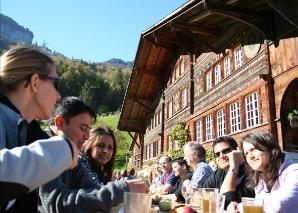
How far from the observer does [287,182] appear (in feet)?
8.93

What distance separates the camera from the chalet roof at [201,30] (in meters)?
9.59

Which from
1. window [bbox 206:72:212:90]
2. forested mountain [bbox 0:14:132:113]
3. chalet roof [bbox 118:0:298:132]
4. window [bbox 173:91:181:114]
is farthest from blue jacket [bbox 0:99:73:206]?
forested mountain [bbox 0:14:132:113]

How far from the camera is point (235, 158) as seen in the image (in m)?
3.55

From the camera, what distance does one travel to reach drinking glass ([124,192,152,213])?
5.74 feet

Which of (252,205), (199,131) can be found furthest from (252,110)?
(252,205)

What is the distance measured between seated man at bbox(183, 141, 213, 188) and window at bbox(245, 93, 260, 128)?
4963mm

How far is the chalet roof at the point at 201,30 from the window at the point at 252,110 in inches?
79.7

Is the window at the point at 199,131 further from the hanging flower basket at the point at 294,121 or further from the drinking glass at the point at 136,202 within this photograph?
the drinking glass at the point at 136,202

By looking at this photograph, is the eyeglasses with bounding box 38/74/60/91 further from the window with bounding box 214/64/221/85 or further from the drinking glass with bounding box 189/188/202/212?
the window with bounding box 214/64/221/85

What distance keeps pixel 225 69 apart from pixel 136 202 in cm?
1192

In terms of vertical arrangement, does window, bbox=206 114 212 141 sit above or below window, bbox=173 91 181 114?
below

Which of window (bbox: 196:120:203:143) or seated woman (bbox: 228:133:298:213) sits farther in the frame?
window (bbox: 196:120:203:143)

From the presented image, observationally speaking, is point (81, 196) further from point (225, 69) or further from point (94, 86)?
point (94, 86)

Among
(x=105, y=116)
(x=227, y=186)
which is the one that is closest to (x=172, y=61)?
(x=227, y=186)
